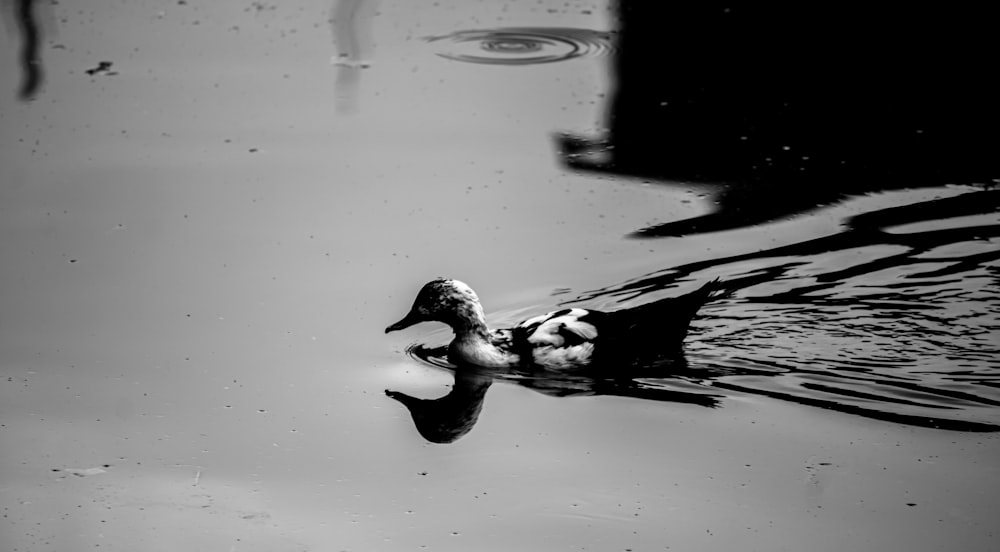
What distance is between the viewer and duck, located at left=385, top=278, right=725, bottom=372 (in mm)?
8523

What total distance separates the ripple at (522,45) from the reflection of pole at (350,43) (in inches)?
27.1

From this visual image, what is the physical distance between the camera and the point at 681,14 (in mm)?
14625

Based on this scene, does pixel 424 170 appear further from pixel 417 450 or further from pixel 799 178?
pixel 417 450

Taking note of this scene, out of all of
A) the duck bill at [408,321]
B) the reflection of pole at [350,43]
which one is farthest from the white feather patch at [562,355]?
the reflection of pole at [350,43]

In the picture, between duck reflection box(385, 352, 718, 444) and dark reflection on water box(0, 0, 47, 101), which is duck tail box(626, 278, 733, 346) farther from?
dark reflection on water box(0, 0, 47, 101)

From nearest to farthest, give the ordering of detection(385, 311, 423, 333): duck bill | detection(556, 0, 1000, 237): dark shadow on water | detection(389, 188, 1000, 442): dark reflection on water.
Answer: detection(389, 188, 1000, 442): dark reflection on water, detection(385, 311, 423, 333): duck bill, detection(556, 0, 1000, 237): dark shadow on water

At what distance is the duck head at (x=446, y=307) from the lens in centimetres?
869

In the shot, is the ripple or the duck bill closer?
the duck bill

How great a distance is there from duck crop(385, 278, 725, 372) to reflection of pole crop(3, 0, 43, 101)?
18.1ft

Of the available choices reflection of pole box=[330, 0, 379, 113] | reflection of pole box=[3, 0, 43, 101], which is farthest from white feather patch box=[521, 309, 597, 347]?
reflection of pole box=[3, 0, 43, 101]

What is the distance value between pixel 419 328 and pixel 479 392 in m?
1.12

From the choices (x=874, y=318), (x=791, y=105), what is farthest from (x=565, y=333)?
(x=791, y=105)

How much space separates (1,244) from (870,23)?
8.67 m

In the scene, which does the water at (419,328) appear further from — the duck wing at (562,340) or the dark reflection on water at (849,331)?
the duck wing at (562,340)
